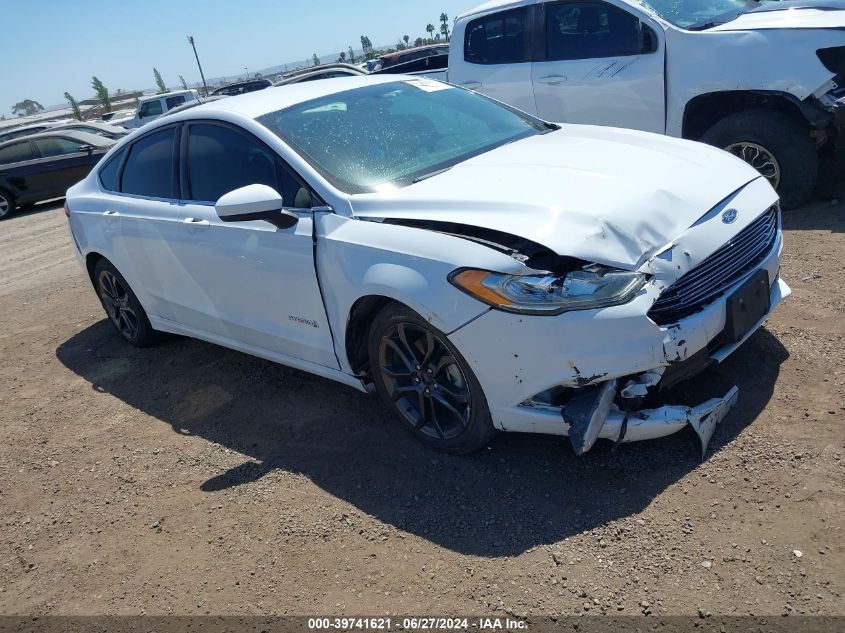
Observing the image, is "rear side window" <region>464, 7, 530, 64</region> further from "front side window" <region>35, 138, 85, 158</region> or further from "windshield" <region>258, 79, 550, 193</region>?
"front side window" <region>35, 138, 85, 158</region>

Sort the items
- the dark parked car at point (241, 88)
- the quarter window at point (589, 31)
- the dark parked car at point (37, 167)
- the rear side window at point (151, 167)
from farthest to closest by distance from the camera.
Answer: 1. the dark parked car at point (241, 88)
2. the dark parked car at point (37, 167)
3. the quarter window at point (589, 31)
4. the rear side window at point (151, 167)

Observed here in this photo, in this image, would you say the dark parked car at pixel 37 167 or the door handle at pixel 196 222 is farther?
the dark parked car at pixel 37 167

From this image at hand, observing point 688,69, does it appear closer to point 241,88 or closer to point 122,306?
point 122,306

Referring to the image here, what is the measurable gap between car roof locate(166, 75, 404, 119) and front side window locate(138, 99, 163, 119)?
21293mm

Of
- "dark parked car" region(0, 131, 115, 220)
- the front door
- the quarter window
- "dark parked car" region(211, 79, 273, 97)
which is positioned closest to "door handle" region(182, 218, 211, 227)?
the front door

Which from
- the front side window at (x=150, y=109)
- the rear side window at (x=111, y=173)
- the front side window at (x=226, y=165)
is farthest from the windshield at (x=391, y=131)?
the front side window at (x=150, y=109)

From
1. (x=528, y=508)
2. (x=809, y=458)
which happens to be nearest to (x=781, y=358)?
(x=809, y=458)

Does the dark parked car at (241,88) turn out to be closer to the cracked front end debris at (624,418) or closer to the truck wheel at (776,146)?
the truck wheel at (776,146)

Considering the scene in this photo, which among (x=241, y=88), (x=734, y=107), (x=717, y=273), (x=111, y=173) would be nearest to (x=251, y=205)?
(x=717, y=273)

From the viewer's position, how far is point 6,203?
13758 mm

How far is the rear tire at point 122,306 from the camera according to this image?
498cm

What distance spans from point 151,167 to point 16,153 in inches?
456

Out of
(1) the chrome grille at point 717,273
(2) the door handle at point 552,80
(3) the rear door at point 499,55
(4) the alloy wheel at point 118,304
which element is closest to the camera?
(1) the chrome grille at point 717,273

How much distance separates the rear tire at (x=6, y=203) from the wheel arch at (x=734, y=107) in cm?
1325
